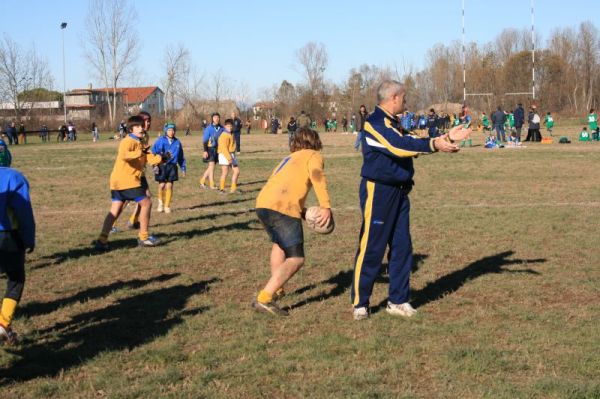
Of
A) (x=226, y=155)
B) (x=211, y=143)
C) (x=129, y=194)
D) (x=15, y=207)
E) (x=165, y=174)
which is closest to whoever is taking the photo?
(x=15, y=207)

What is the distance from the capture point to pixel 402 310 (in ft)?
22.2

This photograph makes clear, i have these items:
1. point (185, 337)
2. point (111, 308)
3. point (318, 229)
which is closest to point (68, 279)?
point (111, 308)

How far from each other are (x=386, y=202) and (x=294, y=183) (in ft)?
2.93

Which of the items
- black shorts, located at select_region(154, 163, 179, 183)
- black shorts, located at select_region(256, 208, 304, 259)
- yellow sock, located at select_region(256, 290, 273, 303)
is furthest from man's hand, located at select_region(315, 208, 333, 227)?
black shorts, located at select_region(154, 163, 179, 183)

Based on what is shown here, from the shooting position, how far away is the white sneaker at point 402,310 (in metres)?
6.73

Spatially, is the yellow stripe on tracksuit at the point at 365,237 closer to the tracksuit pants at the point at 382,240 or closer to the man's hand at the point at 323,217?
the tracksuit pants at the point at 382,240

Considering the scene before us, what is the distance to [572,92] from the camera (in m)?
78.5

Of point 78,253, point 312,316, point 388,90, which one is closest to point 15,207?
point 312,316

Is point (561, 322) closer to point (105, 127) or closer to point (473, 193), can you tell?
point (473, 193)

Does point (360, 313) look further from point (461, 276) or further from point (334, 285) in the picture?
point (461, 276)

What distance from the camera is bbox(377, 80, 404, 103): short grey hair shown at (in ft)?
21.2

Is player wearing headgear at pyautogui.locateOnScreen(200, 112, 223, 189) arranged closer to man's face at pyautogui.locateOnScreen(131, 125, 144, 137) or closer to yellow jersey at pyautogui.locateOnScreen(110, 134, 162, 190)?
yellow jersey at pyautogui.locateOnScreen(110, 134, 162, 190)

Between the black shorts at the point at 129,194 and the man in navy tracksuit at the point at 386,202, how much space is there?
15.4 feet

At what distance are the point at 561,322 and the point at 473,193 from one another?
1011cm
